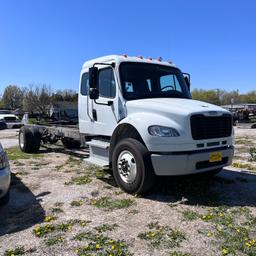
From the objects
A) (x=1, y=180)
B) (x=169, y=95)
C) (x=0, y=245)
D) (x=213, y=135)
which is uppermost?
(x=169, y=95)

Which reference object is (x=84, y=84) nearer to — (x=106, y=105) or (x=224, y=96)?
(x=106, y=105)

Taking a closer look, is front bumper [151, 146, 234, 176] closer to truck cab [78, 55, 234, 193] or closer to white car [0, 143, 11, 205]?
Result: truck cab [78, 55, 234, 193]

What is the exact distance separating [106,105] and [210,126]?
2283 mm

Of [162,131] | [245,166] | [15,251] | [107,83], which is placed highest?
[107,83]

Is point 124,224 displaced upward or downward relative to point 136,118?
downward

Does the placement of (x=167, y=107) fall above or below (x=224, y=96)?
below

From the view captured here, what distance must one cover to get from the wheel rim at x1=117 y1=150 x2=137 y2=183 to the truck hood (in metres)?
0.88

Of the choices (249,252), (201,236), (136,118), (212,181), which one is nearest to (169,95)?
(136,118)

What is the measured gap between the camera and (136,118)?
5531 millimetres

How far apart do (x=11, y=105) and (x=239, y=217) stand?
95.7 metres

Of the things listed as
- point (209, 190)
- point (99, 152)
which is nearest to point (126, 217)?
point (209, 190)

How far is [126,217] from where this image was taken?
15.0 ft

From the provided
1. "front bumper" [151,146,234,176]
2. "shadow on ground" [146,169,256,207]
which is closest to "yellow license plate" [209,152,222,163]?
"front bumper" [151,146,234,176]

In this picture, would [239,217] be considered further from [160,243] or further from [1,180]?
[1,180]
